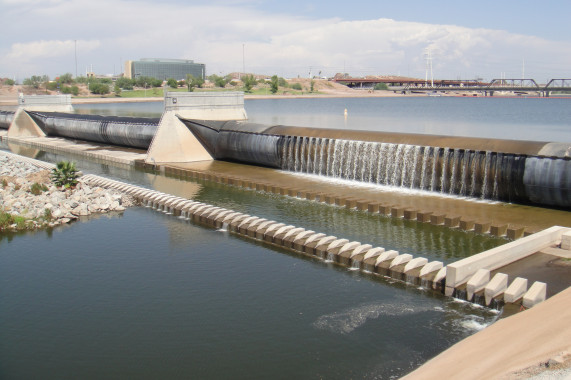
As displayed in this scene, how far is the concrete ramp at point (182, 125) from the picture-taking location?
141 feet

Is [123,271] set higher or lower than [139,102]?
lower

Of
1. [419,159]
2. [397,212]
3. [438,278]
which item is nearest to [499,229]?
[397,212]

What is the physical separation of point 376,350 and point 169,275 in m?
8.40

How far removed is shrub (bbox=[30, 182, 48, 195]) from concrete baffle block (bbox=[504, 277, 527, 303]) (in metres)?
24.3

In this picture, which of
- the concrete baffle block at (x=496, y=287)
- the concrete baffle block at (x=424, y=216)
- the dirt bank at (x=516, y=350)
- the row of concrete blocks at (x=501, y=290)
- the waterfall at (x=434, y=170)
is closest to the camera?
the dirt bank at (x=516, y=350)

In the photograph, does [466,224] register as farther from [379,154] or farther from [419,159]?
[379,154]

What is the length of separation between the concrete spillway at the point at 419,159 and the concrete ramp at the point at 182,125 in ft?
8.47

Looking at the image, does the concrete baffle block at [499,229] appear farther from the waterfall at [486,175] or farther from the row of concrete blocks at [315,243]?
the waterfall at [486,175]

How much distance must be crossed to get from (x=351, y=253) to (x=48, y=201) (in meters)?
16.8

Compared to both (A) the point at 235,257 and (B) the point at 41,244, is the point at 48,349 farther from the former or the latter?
(B) the point at 41,244

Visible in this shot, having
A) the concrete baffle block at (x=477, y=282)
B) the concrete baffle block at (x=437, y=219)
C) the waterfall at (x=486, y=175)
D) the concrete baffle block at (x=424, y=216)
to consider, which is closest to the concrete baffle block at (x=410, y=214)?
the concrete baffle block at (x=424, y=216)

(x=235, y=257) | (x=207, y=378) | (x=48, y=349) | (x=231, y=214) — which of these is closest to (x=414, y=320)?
(x=207, y=378)

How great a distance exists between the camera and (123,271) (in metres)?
19.3

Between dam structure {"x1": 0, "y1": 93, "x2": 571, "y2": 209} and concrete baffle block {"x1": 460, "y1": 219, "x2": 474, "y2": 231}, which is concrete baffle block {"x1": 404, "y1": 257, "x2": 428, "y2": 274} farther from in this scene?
dam structure {"x1": 0, "y1": 93, "x2": 571, "y2": 209}
